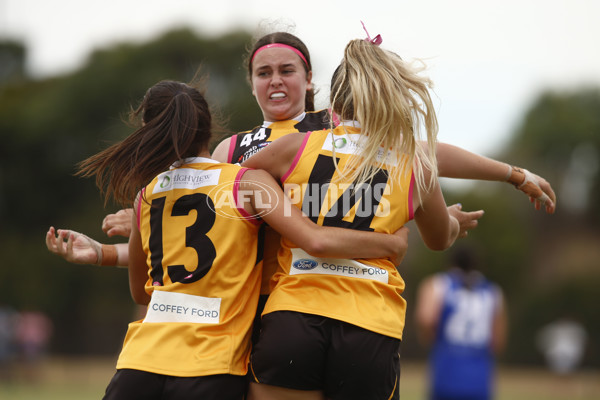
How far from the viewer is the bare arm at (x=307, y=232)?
3.20 m

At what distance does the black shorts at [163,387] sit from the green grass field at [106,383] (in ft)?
39.3

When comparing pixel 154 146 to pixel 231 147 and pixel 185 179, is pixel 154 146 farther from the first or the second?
pixel 231 147

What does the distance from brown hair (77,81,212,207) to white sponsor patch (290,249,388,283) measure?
2.35ft

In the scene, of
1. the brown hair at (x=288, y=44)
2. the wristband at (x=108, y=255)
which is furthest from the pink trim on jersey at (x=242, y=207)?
the brown hair at (x=288, y=44)

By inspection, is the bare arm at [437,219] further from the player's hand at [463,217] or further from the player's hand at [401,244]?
the player's hand at [401,244]

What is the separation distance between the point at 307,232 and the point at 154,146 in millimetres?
801

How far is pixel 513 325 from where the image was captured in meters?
27.9

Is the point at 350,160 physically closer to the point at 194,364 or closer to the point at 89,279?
the point at 194,364

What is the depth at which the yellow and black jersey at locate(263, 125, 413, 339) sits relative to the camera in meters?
3.24

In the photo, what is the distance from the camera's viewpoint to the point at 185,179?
3.40 meters

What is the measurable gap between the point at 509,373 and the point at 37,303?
18.3 m

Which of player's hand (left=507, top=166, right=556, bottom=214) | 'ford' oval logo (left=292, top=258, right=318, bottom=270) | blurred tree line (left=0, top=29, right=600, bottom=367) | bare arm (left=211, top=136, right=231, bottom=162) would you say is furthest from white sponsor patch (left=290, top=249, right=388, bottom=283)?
blurred tree line (left=0, top=29, right=600, bottom=367)

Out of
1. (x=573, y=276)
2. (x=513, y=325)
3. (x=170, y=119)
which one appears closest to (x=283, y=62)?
(x=170, y=119)

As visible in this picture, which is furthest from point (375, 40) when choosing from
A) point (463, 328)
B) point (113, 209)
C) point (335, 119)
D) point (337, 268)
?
point (113, 209)
